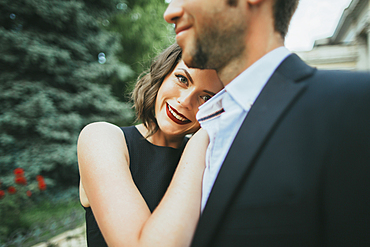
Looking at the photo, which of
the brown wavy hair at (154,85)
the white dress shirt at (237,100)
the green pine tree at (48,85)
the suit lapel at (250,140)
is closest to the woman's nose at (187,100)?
the brown wavy hair at (154,85)

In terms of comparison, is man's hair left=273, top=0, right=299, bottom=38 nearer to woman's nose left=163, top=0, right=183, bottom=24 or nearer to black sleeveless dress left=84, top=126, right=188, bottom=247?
woman's nose left=163, top=0, right=183, bottom=24

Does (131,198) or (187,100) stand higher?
(187,100)

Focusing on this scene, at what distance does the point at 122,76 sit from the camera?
26.2ft

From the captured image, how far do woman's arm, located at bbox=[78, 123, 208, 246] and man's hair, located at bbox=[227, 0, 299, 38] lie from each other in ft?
2.22

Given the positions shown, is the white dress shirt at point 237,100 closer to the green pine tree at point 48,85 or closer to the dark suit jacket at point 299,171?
the dark suit jacket at point 299,171

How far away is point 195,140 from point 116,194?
519 mm

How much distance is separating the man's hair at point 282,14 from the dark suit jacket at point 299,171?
1.17 ft

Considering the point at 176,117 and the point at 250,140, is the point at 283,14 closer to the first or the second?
the point at 250,140

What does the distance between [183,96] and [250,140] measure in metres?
0.99

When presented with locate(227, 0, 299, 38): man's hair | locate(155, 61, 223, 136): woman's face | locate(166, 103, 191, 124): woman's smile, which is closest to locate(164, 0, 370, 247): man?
locate(227, 0, 299, 38): man's hair

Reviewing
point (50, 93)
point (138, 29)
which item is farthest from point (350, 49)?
point (50, 93)

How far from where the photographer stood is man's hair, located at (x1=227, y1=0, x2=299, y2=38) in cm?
117

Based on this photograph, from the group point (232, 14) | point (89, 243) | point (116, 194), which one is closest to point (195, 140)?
point (116, 194)

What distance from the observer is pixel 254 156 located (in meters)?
0.88
